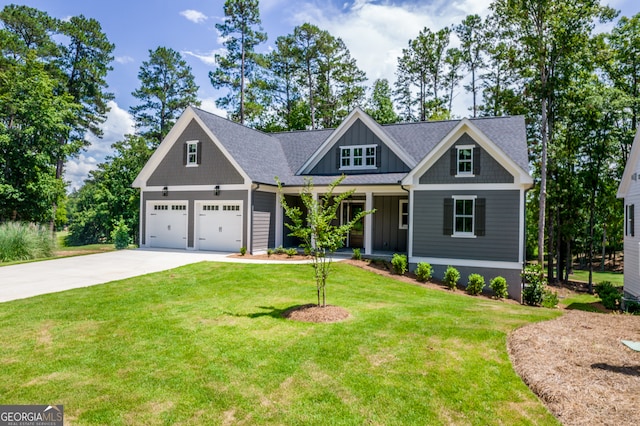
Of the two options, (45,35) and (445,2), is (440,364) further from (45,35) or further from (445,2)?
(45,35)

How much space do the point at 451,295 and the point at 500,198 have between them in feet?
14.8

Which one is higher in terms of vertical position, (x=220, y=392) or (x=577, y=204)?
(x=577, y=204)

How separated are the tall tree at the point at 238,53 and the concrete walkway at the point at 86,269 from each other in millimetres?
16612

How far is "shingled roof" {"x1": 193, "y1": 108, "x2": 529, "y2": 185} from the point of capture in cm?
1689

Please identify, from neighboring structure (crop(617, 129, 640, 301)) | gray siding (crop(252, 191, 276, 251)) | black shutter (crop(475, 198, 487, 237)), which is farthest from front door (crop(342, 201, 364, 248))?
neighboring structure (crop(617, 129, 640, 301))

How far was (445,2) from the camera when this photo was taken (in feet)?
59.2

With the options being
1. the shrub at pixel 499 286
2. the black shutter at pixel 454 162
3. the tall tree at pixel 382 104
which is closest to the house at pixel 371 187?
the black shutter at pixel 454 162

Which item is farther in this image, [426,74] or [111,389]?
[426,74]

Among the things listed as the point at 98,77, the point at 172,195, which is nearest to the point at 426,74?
the point at 172,195

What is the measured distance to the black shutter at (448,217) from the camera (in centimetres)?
1482

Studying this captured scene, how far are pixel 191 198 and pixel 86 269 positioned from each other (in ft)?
21.3

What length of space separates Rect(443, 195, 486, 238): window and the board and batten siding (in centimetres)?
602

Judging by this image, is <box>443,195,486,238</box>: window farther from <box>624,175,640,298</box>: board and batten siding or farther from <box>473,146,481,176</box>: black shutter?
<box>624,175,640,298</box>: board and batten siding

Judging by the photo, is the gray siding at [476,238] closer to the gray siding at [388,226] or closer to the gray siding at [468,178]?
the gray siding at [468,178]
